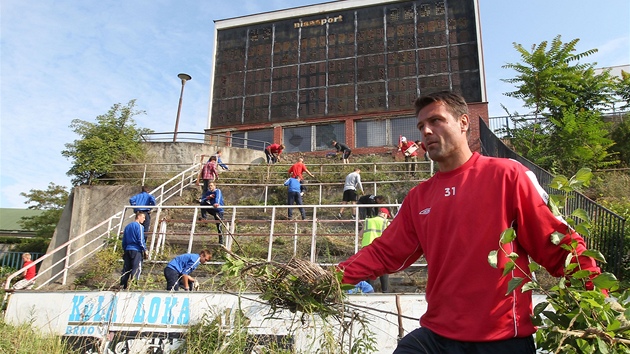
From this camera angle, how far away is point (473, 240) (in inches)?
95.2

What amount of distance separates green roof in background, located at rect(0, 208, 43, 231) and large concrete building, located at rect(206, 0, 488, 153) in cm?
1964

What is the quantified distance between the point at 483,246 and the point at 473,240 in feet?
0.17

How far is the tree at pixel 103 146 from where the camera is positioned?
18078 mm

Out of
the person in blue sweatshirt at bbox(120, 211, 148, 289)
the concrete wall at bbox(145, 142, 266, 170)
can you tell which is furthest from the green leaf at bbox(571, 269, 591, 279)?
the concrete wall at bbox(145, 142, 266, 170)

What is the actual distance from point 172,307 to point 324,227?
5.65 metres

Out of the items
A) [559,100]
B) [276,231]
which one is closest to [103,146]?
[276,231]

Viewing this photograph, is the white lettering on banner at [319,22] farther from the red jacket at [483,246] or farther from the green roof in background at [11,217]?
the green roof in background at [11,217]

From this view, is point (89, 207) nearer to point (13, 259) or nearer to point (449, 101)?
point (13, 259)

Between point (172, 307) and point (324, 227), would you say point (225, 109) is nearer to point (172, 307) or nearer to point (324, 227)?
point (324, 227)

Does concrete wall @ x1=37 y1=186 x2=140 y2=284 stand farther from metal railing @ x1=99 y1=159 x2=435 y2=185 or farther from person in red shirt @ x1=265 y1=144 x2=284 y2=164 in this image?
person in red shirt @ x1=265 y1=144 x2=284 y2=164

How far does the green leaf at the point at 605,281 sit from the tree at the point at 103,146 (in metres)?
18.3

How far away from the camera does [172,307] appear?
21.4ft

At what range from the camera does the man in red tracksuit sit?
2.31 m

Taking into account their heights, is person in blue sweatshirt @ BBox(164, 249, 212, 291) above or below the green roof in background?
below
